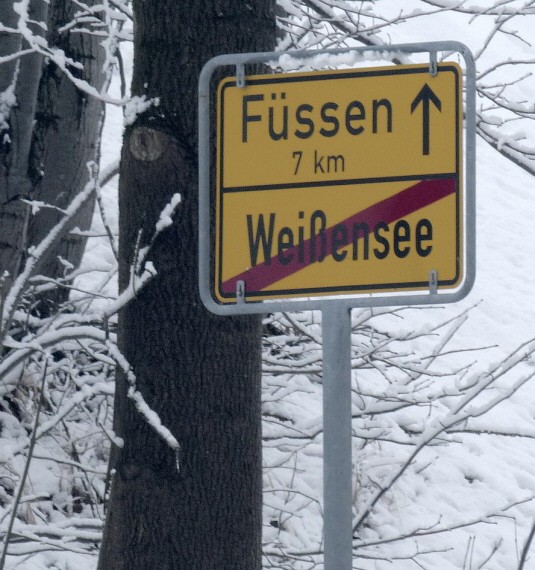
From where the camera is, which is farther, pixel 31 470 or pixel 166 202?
pixel 31 470

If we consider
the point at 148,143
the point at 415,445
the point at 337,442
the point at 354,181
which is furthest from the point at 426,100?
the point at 415,445

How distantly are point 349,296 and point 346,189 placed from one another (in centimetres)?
22

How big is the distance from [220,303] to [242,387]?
89 centimetres

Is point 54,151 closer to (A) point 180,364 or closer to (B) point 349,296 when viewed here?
(A) point 180,364

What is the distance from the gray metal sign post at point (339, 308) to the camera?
195 centimetres

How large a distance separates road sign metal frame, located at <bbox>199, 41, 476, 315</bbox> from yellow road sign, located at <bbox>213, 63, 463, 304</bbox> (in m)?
0.02

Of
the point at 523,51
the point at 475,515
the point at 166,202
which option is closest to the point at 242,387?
the point at 166,202

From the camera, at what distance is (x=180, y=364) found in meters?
2.92

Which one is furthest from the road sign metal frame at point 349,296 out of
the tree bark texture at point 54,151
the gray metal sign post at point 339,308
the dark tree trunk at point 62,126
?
the dark tree trunk at point 62,126

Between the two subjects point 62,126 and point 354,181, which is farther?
point 62,126

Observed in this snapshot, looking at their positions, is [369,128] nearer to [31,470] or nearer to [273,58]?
[273,58]

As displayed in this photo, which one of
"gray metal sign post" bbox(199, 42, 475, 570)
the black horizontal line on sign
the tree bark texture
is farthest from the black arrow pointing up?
the tree bark texture

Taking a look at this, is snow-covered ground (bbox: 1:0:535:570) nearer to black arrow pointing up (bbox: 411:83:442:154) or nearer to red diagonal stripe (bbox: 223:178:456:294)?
red diagonal stripe (bbox: 223:178:456:294)

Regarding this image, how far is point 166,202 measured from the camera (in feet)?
9.75
